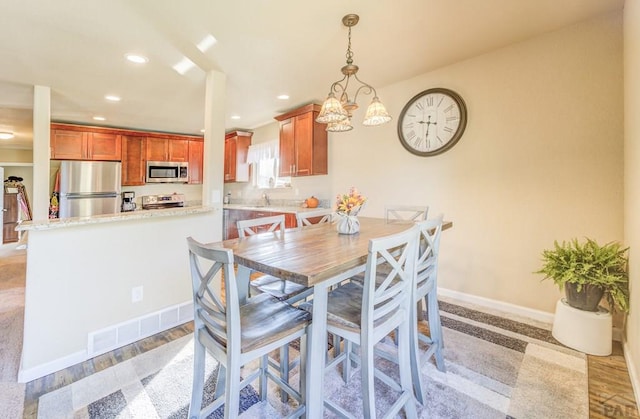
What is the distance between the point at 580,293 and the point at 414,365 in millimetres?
1479

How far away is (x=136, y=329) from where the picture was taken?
212cm

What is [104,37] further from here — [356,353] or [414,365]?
[414,365]

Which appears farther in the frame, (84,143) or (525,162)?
(84,143)

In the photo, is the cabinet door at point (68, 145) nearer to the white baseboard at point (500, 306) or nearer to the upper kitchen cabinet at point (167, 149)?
the upper kitchen cabinet at point (167, 149)

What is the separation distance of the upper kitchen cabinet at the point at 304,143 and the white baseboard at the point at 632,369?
10.8 ft

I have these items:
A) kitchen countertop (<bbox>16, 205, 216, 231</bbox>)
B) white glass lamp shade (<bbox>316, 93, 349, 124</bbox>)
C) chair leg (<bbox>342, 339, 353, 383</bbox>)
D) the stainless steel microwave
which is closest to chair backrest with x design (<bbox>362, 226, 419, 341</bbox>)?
chair leg (<bbox>342, 339, 353, 383</bbox>)

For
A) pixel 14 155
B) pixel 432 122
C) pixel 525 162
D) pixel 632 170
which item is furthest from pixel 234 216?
pixel 14 155

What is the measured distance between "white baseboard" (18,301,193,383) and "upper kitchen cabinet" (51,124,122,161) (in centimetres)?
423

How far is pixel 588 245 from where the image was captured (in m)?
2.01

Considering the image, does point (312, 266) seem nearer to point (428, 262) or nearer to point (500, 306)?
point (428, 262)

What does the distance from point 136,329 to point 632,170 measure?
11.9ft

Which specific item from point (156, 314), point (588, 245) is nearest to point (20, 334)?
point (156, 314)

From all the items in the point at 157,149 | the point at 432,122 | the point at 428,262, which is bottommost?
the point at 428,262

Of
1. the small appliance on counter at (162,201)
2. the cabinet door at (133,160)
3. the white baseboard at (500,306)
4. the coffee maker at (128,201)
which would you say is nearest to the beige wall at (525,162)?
the white baseboard at (500,306)
